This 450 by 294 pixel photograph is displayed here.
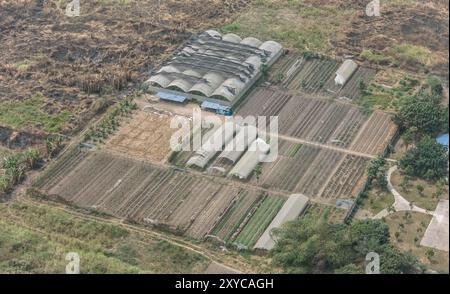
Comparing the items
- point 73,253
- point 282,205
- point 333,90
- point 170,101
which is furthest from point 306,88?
point 73,253

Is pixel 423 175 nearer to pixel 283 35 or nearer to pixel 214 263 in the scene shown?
pixel 214 263

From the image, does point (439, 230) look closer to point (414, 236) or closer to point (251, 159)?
point (414, 236)

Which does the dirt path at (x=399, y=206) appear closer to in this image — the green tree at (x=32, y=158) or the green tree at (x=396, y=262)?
the green tree at (x=396, y=262)

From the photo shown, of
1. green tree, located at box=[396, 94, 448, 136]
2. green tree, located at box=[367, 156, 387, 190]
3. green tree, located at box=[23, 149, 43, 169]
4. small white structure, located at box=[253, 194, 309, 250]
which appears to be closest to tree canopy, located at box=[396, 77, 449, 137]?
green tree, located at box=[396, 94, 448, 136]

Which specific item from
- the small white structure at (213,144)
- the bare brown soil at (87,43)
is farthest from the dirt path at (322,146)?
the bare brown soil at (87,43)

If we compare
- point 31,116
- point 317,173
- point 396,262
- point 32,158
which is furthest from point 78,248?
point 396,262

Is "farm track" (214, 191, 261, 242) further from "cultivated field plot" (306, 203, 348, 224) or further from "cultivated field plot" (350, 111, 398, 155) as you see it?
"cultivated field plot" (350, 111, 398, 155)
